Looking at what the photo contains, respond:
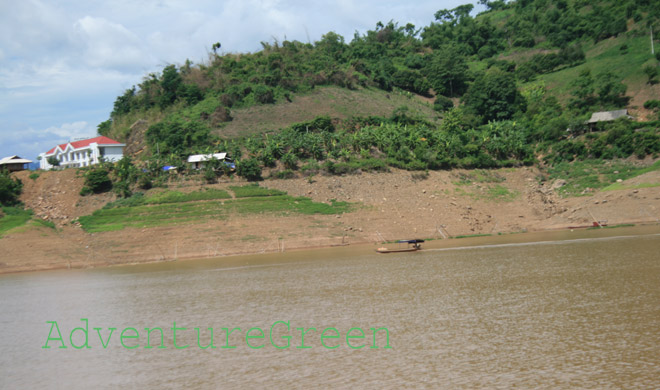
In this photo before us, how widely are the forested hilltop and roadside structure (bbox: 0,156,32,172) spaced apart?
12409 millimetres

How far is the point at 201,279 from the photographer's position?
3020 cm

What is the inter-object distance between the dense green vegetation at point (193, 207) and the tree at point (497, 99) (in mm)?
36480

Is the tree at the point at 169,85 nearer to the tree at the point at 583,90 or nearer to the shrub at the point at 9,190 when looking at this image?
the shrub at the point at 9,190

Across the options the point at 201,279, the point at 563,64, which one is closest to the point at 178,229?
the point at 201,279

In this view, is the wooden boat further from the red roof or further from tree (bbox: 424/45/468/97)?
tree (bbox: 424/45/468/97)

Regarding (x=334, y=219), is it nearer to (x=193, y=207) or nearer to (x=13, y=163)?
(x=193, y=207)

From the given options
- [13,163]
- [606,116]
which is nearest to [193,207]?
[13,163]

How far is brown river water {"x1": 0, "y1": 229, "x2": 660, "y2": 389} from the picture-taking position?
13523 millimetres

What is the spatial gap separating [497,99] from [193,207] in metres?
48.3

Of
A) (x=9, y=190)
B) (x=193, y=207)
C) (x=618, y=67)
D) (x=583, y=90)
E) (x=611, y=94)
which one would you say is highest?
(x=618, y=67)

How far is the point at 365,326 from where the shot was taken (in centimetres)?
1797

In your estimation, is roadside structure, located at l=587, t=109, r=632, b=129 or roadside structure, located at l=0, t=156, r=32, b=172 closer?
roadside structure, located at l=0, t=156, r=32, b=172

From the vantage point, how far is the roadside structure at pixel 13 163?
57.4 m

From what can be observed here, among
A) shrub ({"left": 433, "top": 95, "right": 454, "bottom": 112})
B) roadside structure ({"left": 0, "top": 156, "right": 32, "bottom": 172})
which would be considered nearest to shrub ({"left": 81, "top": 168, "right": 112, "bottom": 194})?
roadside structure ({"left": 0, "top": 156, "right": 32, "bottom": 172})
